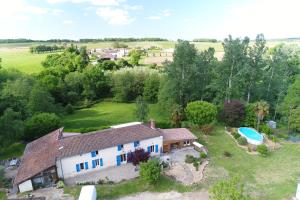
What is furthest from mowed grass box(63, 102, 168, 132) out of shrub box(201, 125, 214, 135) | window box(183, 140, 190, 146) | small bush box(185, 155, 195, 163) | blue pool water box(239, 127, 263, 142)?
small bush box(185, 155, 195, 163)

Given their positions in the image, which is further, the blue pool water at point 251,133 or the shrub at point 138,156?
the blue pool water at point 251,133

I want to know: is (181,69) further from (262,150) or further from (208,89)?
(262,150)

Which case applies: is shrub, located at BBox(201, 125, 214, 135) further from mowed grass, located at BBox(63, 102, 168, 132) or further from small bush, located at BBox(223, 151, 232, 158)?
mowed grass, located at BBox(63, 102, 168, 132)

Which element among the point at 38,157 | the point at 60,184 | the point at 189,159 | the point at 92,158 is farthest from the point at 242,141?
the point at 38,157

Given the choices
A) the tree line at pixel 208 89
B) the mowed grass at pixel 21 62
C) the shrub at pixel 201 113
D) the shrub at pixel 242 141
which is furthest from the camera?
the mowed grass at pixel 21 62

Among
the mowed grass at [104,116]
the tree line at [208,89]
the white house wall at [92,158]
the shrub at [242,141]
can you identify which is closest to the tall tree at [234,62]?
the tree line at [208,89]

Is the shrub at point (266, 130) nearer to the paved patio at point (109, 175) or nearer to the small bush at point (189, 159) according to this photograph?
the small bush at point (189, 159)
